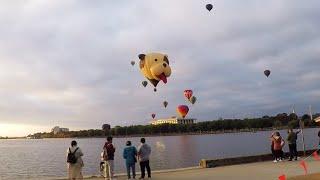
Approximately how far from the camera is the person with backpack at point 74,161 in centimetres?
2120

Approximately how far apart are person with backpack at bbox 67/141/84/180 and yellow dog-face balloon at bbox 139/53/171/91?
11.9m

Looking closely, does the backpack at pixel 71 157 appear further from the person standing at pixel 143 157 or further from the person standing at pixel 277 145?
the person standing at pixel 277 145

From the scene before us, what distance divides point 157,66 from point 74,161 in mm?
12238

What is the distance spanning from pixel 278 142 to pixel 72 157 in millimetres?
12859

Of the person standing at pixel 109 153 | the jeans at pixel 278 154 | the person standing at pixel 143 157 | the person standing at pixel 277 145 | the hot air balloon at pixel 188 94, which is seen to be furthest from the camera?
the hot air balloon at pixel 188 94

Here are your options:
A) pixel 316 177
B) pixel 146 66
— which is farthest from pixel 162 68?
pixel 316 177

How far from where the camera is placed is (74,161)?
21266mm

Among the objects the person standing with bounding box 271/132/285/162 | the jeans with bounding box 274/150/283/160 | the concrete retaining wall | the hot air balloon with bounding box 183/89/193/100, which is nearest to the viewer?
the concrete retaining wall

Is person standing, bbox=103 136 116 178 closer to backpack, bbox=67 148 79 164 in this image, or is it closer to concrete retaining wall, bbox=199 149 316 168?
backpack, bbox=67 148 79 164

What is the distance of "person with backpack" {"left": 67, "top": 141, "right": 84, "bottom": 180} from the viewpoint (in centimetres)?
2120

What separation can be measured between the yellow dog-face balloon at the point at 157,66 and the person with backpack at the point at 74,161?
470 inches

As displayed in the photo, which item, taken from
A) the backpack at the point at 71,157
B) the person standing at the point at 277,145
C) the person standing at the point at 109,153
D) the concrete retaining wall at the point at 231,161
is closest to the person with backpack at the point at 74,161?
the backpack at the point at 71,157

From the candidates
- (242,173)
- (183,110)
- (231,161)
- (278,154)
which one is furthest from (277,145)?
(183,110)

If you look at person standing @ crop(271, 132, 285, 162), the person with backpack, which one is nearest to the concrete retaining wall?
person standing @ crop(271, 132, 285, 162)
